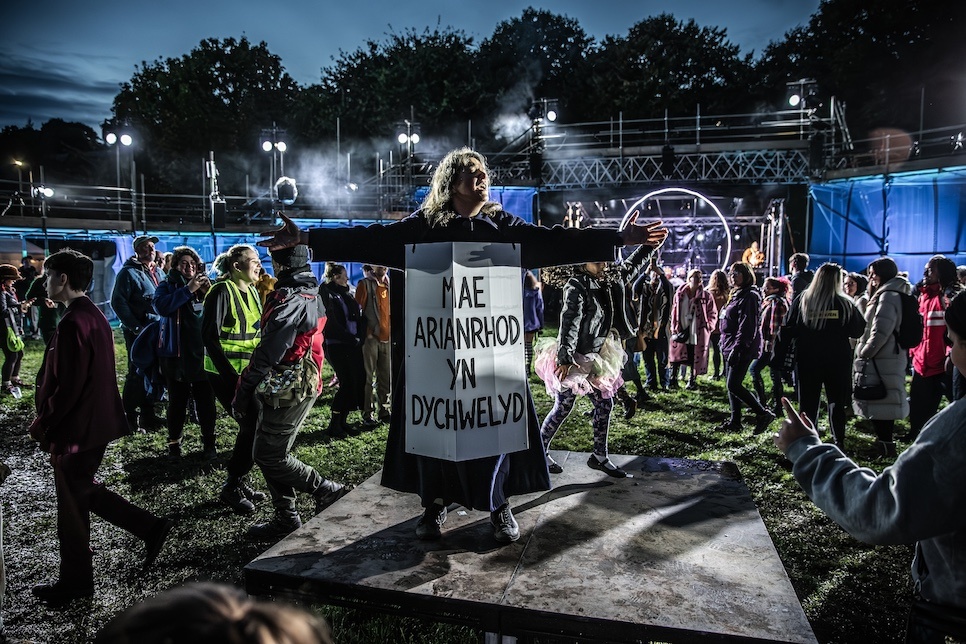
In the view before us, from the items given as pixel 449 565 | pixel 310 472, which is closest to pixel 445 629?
pixel 449 565

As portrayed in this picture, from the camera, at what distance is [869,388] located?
634 cm

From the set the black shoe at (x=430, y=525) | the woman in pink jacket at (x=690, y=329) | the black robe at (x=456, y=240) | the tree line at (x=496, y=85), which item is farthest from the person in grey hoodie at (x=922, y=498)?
the tree line at (x=496, y=85)

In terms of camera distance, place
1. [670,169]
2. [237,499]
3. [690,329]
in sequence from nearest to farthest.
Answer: [237,499] < [690,329] < [670,169]

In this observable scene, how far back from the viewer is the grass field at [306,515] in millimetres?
3473

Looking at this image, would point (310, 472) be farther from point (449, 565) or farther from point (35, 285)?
point (35, 285)

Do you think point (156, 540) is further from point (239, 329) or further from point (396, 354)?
point (396, 354)

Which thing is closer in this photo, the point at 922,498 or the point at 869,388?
the point at 922,498

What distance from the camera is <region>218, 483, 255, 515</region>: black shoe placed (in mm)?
4781

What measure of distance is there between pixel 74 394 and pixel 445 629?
246cm

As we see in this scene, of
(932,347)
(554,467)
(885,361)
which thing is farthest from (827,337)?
(554,467)

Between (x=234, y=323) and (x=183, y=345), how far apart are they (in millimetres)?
1337

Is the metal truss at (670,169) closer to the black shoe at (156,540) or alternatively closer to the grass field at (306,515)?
the grass field at (306,515)

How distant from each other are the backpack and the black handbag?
0.38 m

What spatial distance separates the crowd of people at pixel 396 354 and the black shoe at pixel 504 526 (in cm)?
1
